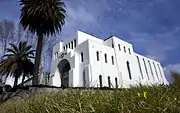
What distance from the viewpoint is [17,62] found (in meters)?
26.5

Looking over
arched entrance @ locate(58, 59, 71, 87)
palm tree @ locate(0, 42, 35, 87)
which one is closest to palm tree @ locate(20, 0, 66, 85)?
palm tree @ locate(0, 42, 35, 87)

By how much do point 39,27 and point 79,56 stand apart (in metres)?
12.9

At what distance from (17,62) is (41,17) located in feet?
30.3

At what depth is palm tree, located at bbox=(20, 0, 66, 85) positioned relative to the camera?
20.1 metres

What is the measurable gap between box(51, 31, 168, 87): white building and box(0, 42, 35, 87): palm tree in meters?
6.35

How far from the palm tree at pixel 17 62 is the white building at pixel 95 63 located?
635 centimetres

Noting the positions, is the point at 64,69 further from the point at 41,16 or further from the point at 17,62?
the point at 41,16

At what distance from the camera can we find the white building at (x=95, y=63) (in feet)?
98.3

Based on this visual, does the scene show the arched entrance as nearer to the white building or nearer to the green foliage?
the white building

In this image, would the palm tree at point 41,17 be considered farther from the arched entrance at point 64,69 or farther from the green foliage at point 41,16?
the arched entrance at point 64,69

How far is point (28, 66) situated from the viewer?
26.6 metres

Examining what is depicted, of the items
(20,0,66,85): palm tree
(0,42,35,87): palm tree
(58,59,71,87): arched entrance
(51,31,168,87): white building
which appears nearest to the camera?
(20,0,66,85): palm tree

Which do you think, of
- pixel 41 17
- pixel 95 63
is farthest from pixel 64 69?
pixel 41 17

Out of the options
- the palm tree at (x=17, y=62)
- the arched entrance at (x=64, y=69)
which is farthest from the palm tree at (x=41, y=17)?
the arched entrance at (x=64, y=69)
